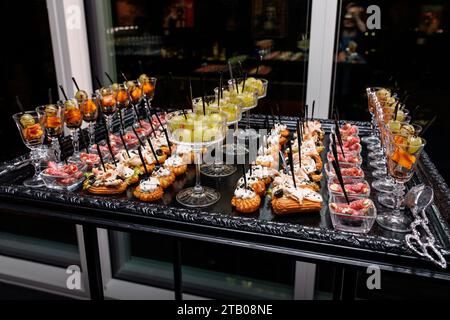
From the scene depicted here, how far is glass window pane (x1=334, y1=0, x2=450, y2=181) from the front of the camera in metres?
3.09

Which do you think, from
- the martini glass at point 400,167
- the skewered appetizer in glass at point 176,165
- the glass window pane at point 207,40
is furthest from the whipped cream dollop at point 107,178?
the glass window pane at point 207,40

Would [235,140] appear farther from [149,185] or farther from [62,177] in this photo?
[62,177]

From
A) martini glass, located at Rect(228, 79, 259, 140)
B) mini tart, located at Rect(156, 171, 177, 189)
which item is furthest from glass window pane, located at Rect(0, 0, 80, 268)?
mini tart, located at Rect(156, 171, 177, 189)

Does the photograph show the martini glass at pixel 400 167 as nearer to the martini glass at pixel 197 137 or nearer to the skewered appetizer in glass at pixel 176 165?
the martini glass at pixel 197 137

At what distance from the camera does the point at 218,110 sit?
2203 mm

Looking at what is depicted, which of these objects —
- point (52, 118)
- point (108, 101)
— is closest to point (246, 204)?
point (52, 118)

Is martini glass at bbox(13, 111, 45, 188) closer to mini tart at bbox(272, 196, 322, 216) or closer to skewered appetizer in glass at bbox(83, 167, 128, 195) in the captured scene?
skewered appetizer in glass at bbox(83, 167, 128, 195)

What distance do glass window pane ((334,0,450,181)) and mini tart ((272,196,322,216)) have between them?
175cm

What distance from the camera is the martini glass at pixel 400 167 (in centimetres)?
157

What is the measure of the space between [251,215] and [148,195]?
451 millimetres

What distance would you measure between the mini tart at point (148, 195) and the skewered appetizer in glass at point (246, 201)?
1.07 feet

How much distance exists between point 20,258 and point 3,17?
6.85ft

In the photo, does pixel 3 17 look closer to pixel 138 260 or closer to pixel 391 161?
pixel 138 260
